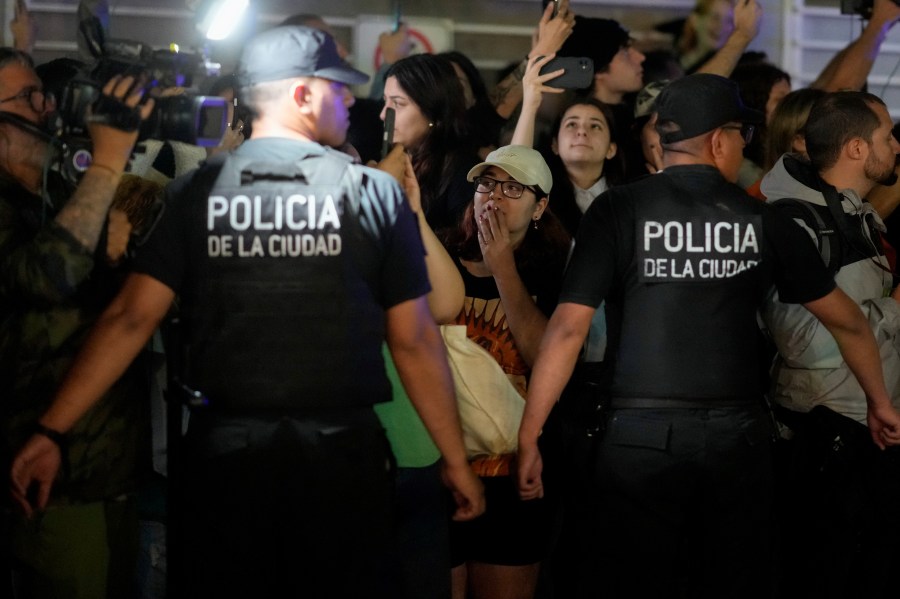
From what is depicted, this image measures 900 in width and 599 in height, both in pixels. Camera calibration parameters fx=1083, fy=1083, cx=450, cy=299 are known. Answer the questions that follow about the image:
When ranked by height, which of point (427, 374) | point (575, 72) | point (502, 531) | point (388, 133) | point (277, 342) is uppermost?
point (575, 72)

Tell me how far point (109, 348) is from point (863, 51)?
153 inches

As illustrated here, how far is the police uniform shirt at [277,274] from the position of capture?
2572 millimetres

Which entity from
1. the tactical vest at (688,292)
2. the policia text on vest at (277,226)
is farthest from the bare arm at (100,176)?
the tactical vest at (688,292)

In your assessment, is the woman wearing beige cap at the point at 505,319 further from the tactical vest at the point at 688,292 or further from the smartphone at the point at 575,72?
the smartphone at the point at 575,72

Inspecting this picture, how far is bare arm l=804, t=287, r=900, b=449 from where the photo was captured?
10.6 ft

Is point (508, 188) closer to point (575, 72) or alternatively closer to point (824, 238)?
point (575, 72)

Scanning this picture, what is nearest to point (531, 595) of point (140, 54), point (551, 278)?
point (551, 278)

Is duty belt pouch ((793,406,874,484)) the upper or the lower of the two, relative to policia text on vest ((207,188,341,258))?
lower

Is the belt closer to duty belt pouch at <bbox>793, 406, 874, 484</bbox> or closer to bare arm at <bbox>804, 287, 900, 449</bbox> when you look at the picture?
bare arm at <bbox>804, 287, 900, 449</bbox>

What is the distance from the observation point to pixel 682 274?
305 centimetres

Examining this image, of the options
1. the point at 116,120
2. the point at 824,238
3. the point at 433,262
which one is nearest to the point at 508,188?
the point at 433,262

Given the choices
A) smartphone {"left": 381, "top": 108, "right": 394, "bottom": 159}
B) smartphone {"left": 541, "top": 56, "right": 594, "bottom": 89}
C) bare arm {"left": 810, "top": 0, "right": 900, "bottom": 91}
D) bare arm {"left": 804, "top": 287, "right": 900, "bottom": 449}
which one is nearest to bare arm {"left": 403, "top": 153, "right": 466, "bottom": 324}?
smartphone {"left": 381, "top": 108, "right": 394, "bottom": 159}

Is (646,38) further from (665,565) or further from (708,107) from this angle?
(665,565)

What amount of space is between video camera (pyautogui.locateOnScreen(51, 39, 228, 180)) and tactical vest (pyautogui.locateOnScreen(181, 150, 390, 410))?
40 cm
